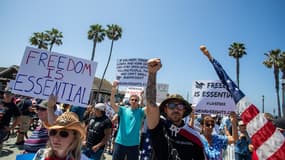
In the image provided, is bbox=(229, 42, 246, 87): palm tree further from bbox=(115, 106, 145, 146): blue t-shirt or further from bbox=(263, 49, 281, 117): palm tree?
bbox=(115, 106, 145, 146): blue t-shirt

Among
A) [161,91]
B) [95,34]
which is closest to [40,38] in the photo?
[95,34]

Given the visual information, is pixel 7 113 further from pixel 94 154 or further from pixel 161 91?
pixel 161 91

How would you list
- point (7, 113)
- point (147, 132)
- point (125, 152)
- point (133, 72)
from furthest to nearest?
point (133, 72), point (7, 113), point (125, 152), point (147, 132)

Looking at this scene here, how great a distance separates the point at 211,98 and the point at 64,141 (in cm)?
335

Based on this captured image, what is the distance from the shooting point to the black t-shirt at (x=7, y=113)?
5.26 meters

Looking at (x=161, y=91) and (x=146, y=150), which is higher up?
(x=161, y=91)

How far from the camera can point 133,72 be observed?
22.4 feet

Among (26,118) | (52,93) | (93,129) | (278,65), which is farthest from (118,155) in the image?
(278,65)

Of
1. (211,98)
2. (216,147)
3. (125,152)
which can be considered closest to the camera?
(216,147)

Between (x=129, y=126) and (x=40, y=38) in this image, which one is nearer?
(x=129, y=126)

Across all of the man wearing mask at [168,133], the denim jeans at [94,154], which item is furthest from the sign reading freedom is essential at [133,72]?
the man wearing mask at [168,133]

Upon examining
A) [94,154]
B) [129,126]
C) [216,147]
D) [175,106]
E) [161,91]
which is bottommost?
[94,154]

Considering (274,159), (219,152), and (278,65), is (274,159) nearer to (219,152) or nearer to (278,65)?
(219,152)

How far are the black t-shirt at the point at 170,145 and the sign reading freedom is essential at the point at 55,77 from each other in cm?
177
